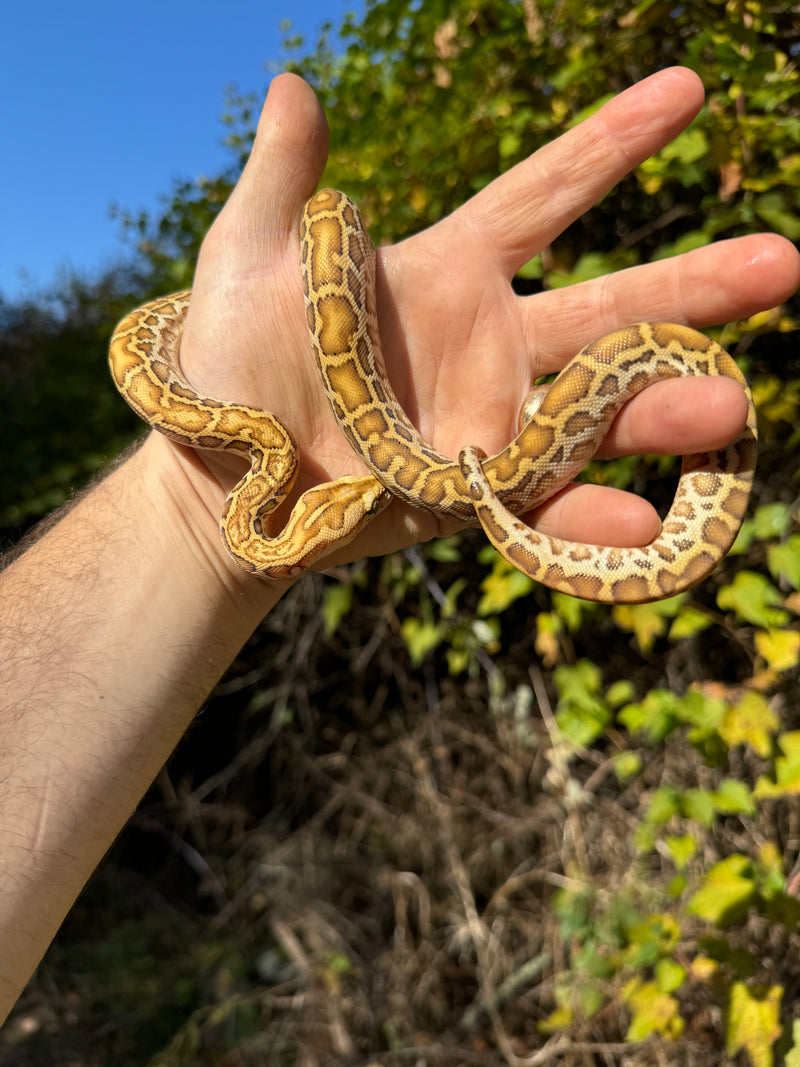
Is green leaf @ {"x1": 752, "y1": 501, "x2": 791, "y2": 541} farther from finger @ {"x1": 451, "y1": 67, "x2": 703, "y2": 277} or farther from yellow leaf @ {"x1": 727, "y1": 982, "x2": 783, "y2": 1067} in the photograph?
yellow leaf @ {"x1": 727, "y1": 982, "x2": 783, "y2": 1067}

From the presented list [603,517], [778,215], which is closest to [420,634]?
[603,517]

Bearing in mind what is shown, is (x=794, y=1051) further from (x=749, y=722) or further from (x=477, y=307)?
(x=477, y=307)

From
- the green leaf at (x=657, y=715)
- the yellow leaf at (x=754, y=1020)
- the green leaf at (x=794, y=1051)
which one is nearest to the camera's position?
the green leaf at (x=794, y=1051)

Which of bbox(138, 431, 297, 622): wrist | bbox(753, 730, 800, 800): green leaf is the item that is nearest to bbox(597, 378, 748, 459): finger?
bbox(753, 730, 800, 800): green leaf

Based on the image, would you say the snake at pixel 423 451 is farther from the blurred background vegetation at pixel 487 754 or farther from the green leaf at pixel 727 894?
the green leaf at pixel 727 894

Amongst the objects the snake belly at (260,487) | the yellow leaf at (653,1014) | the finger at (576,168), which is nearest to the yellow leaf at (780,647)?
the yellow leaf at (653,1014)

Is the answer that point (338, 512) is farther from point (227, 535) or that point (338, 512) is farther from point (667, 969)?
point (667, 969)

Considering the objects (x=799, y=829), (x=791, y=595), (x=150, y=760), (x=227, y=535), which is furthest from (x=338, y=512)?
(x=799, y=829)
